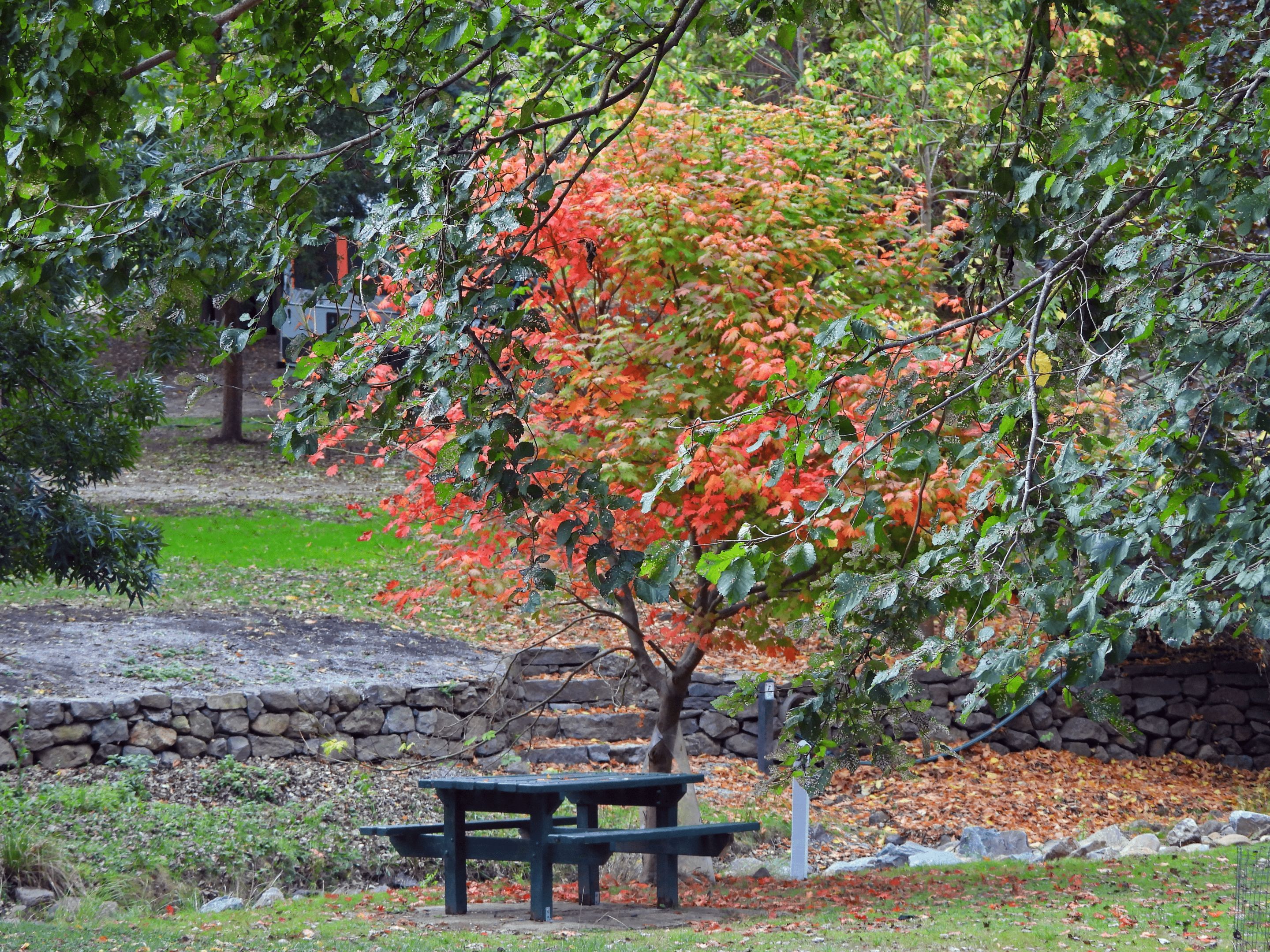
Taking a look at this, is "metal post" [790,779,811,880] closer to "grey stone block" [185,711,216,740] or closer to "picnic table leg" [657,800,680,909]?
"picnic table leg" [657,800,680,909]

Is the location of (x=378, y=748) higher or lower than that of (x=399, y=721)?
lower

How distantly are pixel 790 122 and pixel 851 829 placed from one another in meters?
6.04

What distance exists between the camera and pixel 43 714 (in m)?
9.55

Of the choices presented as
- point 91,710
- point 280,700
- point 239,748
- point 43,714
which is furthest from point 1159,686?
point 43,714

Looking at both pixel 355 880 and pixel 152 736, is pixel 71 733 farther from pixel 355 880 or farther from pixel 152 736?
pixel 355 880

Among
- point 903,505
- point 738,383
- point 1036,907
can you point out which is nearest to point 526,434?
point 738,383

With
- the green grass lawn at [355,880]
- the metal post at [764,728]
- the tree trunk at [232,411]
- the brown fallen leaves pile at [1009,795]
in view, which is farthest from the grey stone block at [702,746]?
the tree trunk at [232,411]

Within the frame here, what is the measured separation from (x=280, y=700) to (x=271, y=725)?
0.22 m

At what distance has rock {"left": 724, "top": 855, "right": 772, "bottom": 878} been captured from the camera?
30.4 ft

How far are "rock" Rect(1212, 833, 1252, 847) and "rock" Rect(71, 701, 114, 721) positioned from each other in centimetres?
877

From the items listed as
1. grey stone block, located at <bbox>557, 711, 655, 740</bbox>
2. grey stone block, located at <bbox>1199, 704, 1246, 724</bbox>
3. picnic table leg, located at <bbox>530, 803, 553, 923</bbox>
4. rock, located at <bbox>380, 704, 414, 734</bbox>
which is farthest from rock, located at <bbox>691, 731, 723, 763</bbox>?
picnic table leg, located at <bbox>530, 803, 553, 923</bbox>

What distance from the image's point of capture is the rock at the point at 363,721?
36.5ft

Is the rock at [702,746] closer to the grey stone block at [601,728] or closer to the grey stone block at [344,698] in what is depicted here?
the grey stone block at [601,728]

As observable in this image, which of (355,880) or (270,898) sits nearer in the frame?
(270,898)
